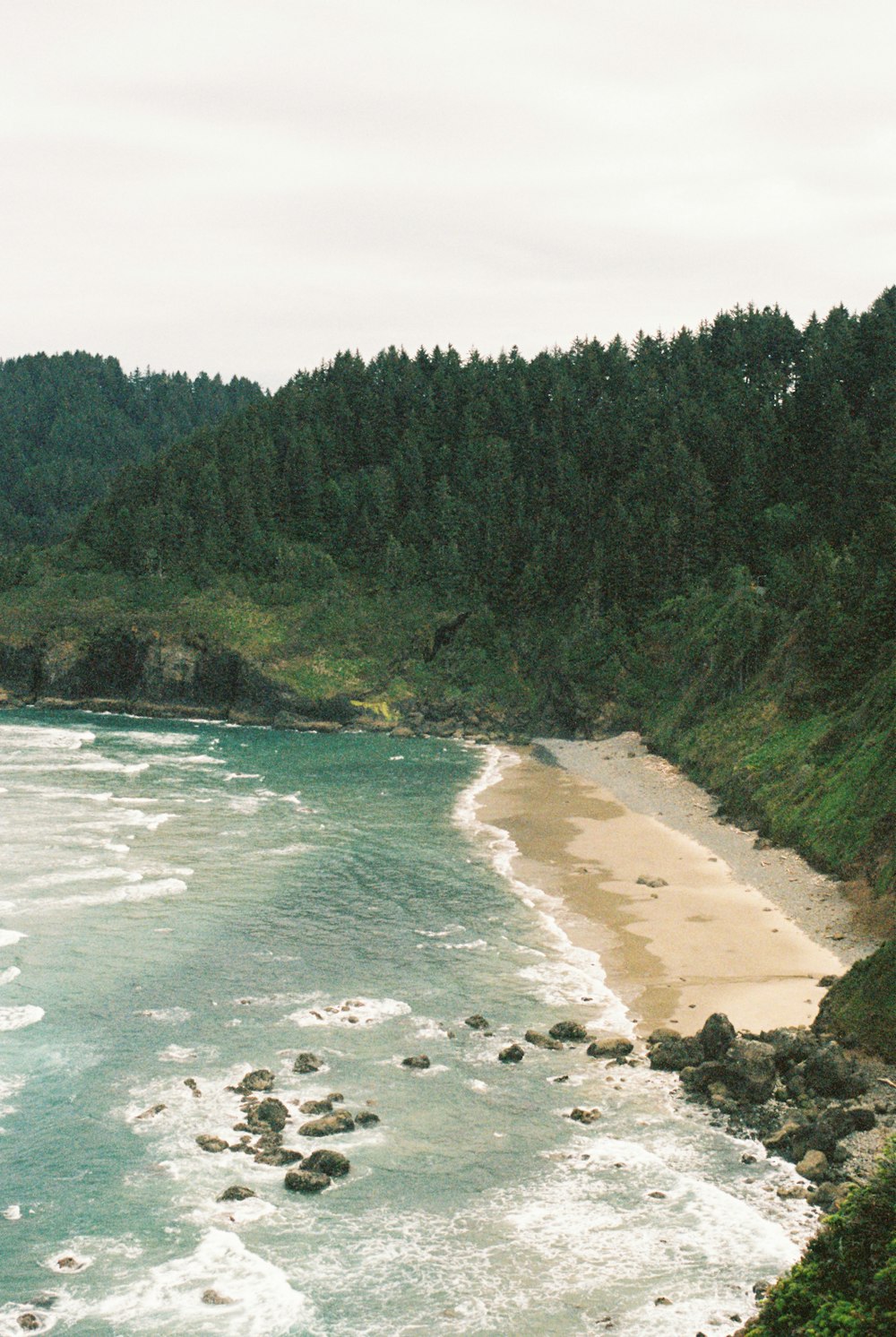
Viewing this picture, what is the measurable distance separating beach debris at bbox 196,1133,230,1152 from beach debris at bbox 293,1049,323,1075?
14.5 ft

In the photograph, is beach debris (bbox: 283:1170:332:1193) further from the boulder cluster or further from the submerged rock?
the boulder cluster

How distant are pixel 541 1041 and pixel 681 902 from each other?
17.2 meters

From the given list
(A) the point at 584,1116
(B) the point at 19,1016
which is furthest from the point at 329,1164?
(B) the point at 19,1016

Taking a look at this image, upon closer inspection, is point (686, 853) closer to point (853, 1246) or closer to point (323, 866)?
point (323, 866)

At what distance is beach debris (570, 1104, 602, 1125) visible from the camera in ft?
100

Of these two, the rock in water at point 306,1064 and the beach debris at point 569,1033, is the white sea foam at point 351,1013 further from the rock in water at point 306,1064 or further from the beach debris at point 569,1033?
the beach debris at point 569,1033

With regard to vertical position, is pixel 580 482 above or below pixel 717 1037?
above

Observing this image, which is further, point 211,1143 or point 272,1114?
point 272,1114

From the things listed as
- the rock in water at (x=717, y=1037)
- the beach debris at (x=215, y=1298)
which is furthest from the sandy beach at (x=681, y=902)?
the beach debris at (x=215, y=1298)

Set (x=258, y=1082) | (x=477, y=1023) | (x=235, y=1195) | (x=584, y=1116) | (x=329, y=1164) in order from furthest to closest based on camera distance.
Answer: (x=477, y=1023)
(x=258, y=1082)
(x=584, y=1116)
(x=329, y=1164)
(x=235, y=1195)

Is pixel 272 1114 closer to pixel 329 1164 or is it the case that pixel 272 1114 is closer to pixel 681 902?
pixel 329 1164

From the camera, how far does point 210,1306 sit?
2289 cm

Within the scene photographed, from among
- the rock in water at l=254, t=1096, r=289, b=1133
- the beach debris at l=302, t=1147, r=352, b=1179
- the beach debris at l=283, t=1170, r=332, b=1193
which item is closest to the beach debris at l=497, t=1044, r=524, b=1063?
the rock in water at l=254, t=1096, r=289, b=1133

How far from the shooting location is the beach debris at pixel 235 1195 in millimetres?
26531
